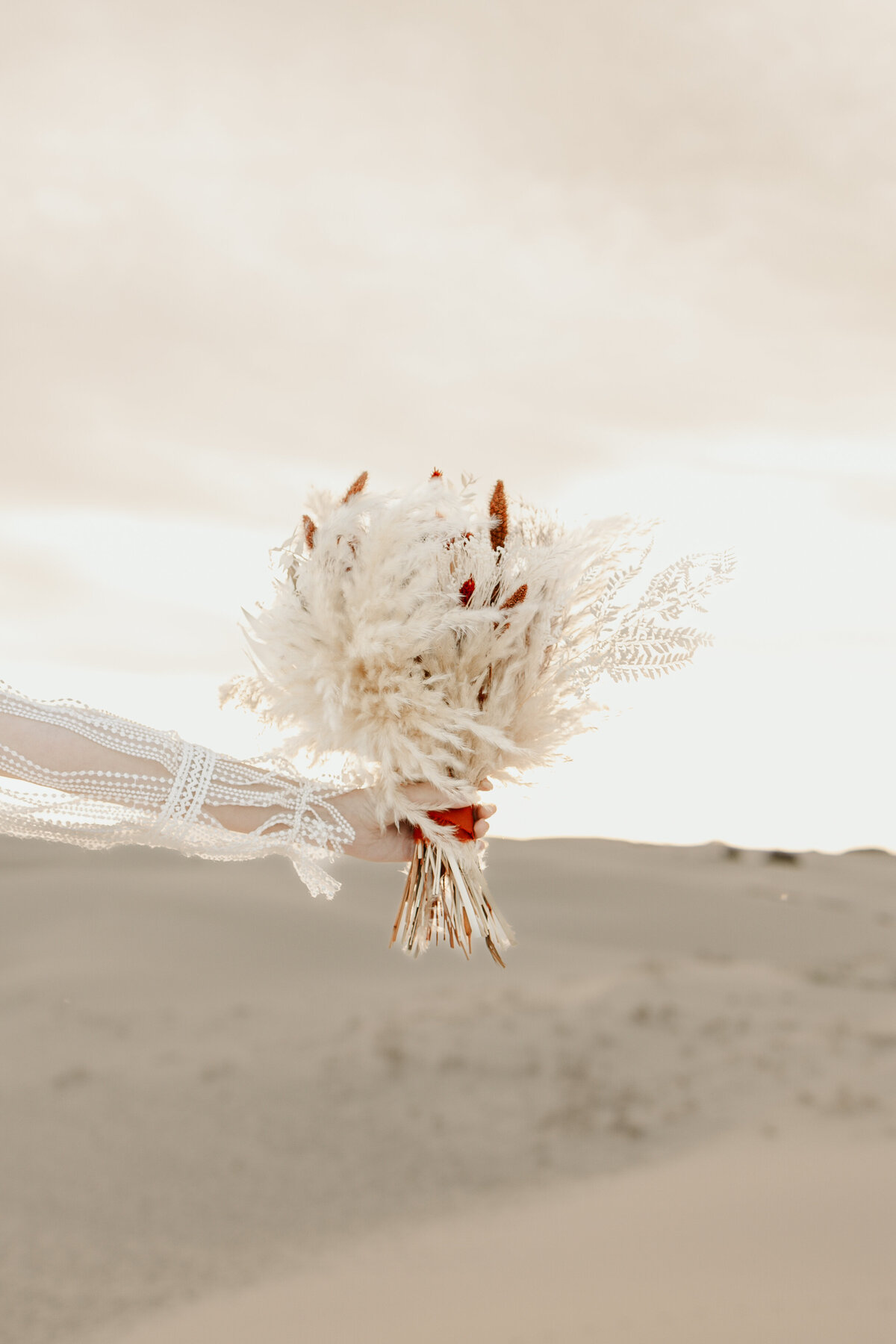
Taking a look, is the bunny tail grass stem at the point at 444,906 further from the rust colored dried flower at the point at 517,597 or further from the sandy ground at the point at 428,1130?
the sandy ground at the point at 428,1130

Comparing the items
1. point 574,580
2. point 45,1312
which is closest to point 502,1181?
point 45,1312

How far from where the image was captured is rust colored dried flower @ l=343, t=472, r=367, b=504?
2115 millimetres

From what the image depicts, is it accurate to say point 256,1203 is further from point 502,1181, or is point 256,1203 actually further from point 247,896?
point 247,896

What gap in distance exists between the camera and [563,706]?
2.11m

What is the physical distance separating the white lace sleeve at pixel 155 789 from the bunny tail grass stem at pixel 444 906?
0.21 metres

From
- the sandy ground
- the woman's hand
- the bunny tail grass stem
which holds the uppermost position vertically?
the woman's hand

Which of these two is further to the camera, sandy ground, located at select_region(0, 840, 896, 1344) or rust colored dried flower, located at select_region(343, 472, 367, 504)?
sandy ground, located at select_region(0, 840, 896, 1344)

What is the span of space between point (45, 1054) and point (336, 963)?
194 centimetres

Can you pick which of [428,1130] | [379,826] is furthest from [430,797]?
[428,1130]

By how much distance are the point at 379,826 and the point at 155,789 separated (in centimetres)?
49

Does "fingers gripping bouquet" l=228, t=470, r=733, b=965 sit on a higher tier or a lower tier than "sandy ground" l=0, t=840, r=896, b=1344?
higher

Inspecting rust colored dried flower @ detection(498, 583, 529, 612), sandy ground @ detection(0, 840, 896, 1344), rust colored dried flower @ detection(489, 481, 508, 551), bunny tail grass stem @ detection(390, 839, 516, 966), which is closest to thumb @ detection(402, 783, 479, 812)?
bunny tail grass stem @ detection(390, 839, 516, 966)

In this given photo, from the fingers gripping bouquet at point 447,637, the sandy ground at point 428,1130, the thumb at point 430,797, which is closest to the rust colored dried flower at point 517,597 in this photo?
the fingers gripping bouquet at point 447,637

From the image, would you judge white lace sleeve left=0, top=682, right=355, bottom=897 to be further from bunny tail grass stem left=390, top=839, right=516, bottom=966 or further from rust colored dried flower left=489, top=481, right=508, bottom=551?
rust colored dried flower left=489, top=481, right=508, bottom=551
